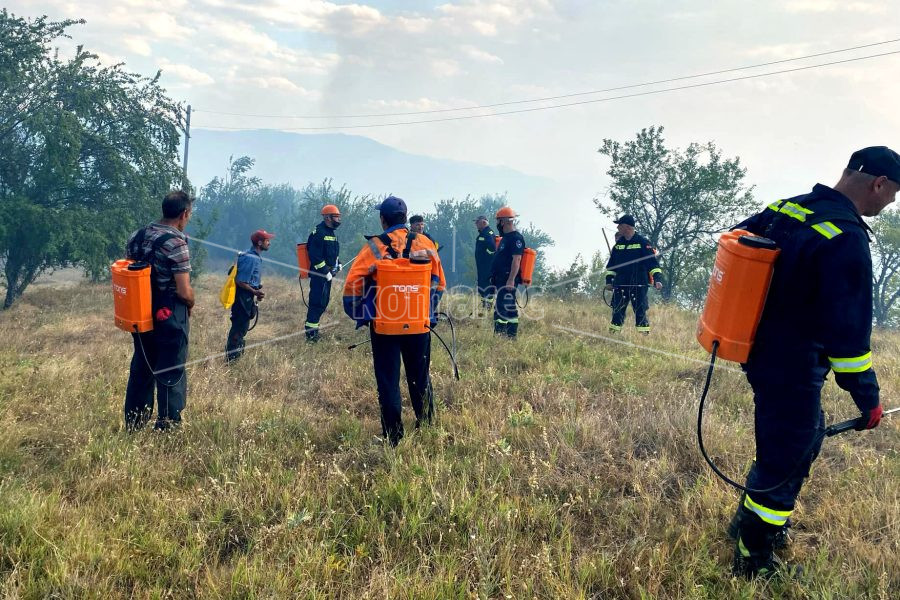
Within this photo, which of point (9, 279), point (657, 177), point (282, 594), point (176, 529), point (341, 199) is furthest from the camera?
point (341, 199)

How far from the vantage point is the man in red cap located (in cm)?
673

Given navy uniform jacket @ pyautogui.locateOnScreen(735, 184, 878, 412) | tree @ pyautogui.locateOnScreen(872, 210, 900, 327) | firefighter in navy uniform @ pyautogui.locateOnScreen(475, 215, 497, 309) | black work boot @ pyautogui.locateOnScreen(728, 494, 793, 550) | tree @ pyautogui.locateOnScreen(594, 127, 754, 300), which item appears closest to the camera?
navy uniform jacket @ pyautogui.locateOnScreen(735, 184, 878, 412)

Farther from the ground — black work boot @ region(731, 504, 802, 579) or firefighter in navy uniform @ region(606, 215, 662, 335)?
firefighter in navy uniform @ region(606, 215, 662, 335)

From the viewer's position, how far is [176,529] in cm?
281

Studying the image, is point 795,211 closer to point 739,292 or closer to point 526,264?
point 739,292

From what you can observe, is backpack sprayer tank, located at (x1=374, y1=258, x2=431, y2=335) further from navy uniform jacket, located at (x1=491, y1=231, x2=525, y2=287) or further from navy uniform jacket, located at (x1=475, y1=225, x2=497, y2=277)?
navy uniform jacket, located at (x1=475, y1=225, x2=497, y2=277)

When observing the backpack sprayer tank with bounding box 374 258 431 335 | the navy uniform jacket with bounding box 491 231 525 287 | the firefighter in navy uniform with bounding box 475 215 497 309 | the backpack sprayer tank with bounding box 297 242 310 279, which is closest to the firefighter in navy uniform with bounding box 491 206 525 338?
the navy uniform jacket with bounding box 491 231 525 287

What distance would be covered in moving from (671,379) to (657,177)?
18.4 metres

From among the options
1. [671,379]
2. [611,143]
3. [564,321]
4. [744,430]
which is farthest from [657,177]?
[744,430]

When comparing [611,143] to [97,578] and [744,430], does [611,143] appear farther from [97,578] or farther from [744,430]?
[97,578]

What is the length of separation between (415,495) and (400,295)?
1.43 meters

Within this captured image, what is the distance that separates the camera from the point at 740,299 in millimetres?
2436

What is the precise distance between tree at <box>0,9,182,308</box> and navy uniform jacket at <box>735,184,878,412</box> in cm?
1526

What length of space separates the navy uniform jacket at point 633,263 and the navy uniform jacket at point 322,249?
488 centimetres
